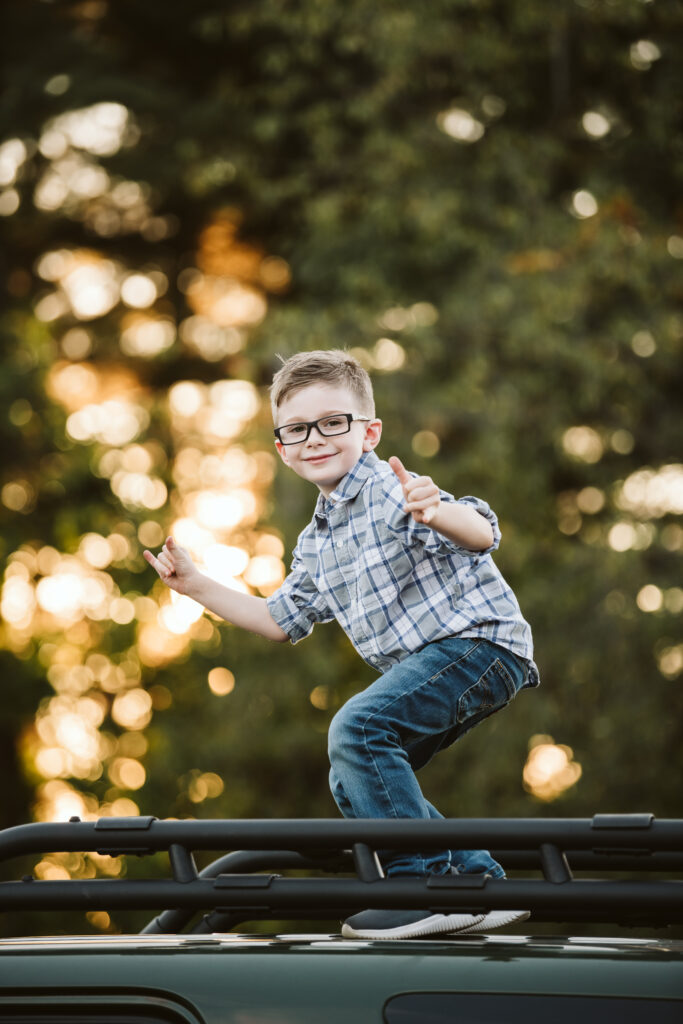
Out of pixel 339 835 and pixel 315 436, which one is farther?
pixel 315 436

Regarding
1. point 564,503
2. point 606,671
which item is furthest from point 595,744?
point 564,503

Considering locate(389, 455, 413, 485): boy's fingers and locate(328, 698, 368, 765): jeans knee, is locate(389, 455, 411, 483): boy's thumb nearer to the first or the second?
locate(389, 455, 413, 485): boy's fingers

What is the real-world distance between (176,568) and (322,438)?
1.59 feet

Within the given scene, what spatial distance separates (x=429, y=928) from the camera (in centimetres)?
248

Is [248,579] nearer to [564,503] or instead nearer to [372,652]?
[564,503]

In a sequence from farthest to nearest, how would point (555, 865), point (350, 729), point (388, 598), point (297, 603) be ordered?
point (297, 603) < point (388, 598) < point (350, 729) < point (555, 865)

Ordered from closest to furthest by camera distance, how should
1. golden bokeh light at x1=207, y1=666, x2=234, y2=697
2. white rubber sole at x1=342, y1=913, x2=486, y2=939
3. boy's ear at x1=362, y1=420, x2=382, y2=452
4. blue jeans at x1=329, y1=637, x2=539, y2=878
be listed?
white rubber sole at x1=342, y1=913, x2=486, y2=939 → blue jeans at x1=329, y1=637, x2=539, y2=878 → boy's ear at x1=362, y1=420, x2=382, y2=452 → golden bokeh light at x1=207, y1=666, x2=234, y2=697

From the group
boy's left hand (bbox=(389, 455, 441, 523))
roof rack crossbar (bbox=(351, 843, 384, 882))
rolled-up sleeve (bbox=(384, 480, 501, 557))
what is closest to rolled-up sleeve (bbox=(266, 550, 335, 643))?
rolled-up sleeve (bbox=(384, 480, 501, 557))

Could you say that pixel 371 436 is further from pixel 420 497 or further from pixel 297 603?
pixel 420 497

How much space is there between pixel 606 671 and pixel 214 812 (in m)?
3.91

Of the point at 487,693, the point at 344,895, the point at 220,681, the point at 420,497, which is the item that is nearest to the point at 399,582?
the point at 487,693

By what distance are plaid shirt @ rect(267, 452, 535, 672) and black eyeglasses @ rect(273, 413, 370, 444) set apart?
97mm

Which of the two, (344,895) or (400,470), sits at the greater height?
(400,470)

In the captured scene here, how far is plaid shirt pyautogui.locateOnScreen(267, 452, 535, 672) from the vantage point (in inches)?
118
